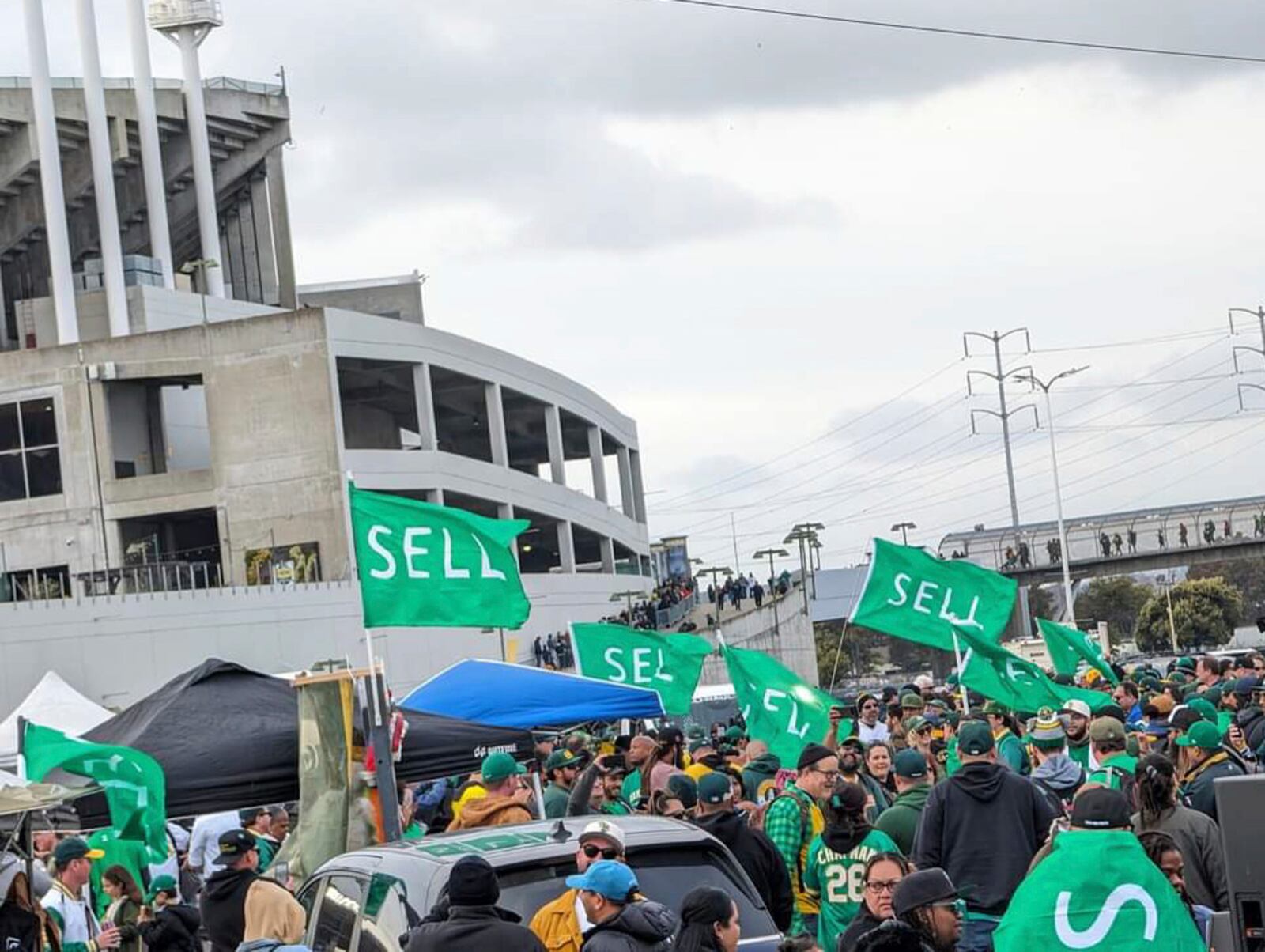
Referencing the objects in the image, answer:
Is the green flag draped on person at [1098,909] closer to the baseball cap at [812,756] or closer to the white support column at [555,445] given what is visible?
the baseball cap at [812,756]

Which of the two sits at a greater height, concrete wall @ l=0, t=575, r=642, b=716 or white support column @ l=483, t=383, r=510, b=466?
white support column @ l=483, t=383, r=510, b=466

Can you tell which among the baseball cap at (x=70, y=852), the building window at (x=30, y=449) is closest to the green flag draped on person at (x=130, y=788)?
the baseball cap at (x=70, y=852)

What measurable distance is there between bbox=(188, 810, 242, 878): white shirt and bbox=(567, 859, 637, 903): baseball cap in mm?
9067

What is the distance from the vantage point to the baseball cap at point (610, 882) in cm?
791

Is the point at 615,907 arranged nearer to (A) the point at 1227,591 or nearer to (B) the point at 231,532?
(B) the point at 231,532

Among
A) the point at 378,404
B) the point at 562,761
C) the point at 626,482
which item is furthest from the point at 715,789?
the point at 626,482

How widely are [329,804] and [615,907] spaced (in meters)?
5.86

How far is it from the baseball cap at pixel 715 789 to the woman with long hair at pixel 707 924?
3497mm

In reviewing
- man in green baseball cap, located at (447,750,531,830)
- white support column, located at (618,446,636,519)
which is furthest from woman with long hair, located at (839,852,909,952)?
white support column, located at (618,446,636,519)

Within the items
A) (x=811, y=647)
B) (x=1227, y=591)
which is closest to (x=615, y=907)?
(x=811, y=647)

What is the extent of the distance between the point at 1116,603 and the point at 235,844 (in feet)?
419

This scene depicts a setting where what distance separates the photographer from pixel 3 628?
2003 inches

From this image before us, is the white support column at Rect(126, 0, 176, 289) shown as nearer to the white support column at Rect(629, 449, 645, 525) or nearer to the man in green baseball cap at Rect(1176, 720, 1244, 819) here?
the white support column at Rect(629, 449, 645, 525)

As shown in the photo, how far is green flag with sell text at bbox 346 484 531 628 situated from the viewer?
14.3m
